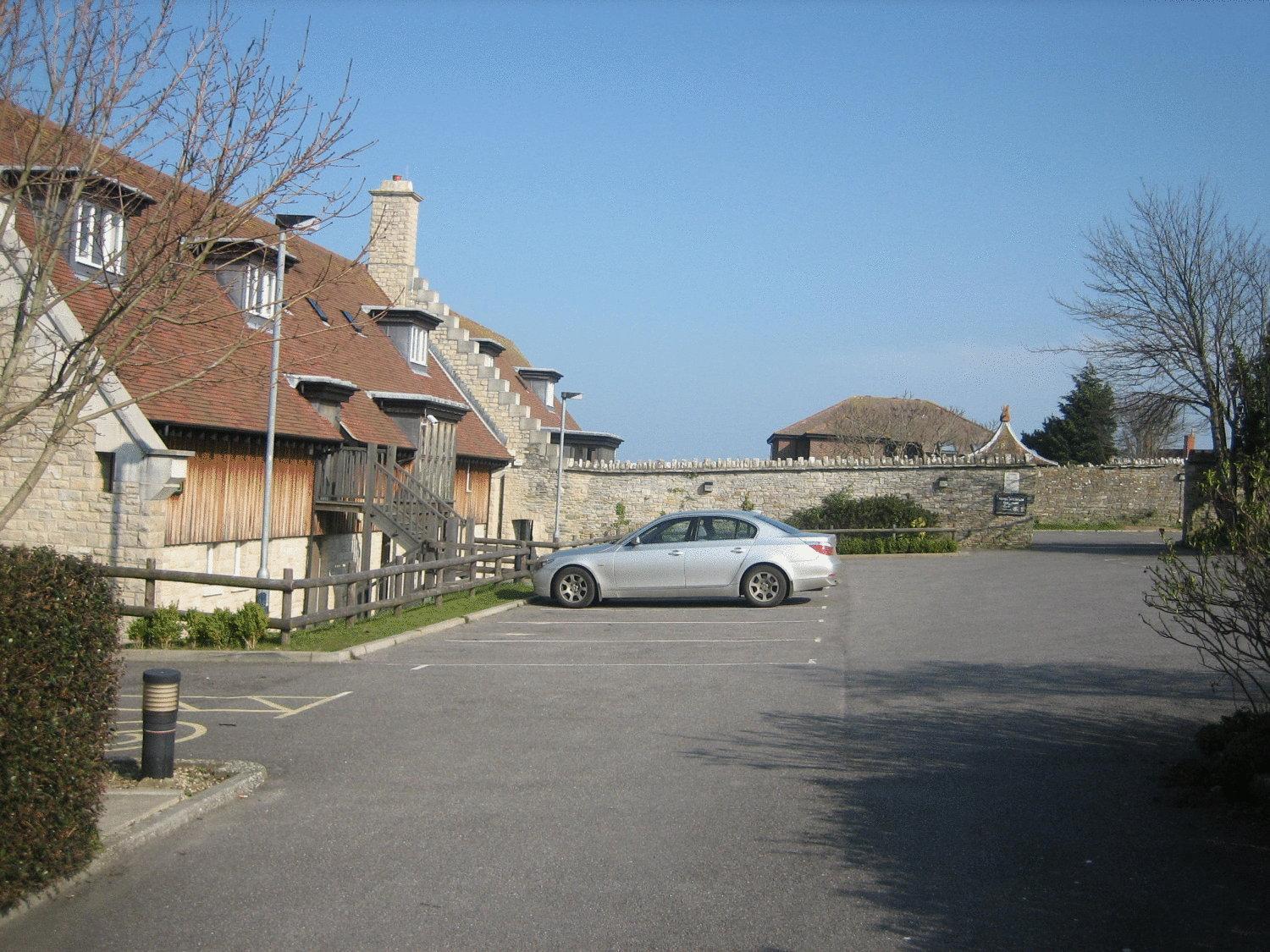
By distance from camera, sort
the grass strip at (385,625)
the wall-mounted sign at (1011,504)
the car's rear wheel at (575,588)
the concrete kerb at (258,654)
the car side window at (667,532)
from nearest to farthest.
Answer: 1. the concrete kerb at (258,654)
2. the grass strip at (385,625)
3. the car side window at (667,532)
4. the car's rear wheel at (575,588)
5. the wall-mounted sign at (1011,504)

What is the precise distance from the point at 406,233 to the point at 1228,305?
2358 cm

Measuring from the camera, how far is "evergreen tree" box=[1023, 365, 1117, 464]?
62.9 m

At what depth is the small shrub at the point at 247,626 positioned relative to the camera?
→ 14.9m

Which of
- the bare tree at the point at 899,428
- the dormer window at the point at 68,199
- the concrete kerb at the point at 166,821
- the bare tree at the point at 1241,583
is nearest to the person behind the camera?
the concrete kerb at the point at 166,821

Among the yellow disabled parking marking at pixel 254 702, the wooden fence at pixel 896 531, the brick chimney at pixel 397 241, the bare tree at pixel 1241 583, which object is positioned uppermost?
the brick chimney at pixel 397 241

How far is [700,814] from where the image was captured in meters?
7.24

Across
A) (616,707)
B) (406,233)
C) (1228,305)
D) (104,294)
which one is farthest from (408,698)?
(1228,305)

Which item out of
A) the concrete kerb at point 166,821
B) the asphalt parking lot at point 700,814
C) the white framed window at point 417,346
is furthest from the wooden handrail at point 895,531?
the concrete kerb at point 166,821

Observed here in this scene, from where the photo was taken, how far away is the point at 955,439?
6378 cm

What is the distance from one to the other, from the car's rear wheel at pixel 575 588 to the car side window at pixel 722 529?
2.05 m

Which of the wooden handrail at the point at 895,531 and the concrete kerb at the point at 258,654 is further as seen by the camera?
the wooden handrail at the point at 895,531

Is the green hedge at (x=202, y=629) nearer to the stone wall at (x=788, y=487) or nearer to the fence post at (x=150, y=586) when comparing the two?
the fence post at (x=150, y=586)

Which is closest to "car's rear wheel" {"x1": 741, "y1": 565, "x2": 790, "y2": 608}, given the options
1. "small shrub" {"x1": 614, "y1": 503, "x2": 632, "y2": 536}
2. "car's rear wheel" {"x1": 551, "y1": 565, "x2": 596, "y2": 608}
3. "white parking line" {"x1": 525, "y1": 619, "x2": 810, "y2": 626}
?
"white parking line" {"x1": 525, "y1": 619, "x2": 810, "y2": 626}

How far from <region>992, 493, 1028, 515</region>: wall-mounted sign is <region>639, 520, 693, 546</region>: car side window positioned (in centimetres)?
1817
